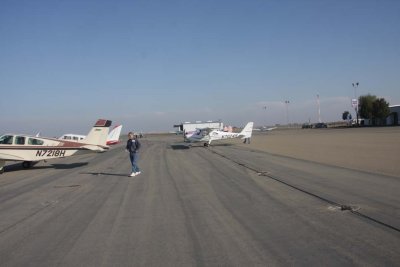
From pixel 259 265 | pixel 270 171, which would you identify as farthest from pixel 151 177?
pixel 259 265

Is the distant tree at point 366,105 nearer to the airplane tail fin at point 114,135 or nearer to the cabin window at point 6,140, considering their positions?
the airplane tail fin at point 114,135

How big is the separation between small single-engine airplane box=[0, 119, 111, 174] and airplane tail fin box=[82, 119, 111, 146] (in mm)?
95

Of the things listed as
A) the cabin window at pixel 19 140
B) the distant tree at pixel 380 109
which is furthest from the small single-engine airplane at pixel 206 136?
the distant tree at pixel 380 109

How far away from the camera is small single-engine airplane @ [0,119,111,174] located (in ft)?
71.5

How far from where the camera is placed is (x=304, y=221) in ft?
25.7

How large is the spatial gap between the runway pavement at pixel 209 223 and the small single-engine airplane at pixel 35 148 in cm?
795

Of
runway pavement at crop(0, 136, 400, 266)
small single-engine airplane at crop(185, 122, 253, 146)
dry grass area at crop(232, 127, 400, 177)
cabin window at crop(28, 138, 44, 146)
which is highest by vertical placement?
cabin window at crop(28, 138, 44, 146)

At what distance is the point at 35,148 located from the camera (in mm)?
22344

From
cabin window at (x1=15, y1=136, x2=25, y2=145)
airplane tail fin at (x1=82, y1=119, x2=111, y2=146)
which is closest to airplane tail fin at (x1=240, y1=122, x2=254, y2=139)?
airplane tail fin at (x1=82, y1=119, x2=111, y2=146)

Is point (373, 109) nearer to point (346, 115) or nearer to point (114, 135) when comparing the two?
point (346, 115)

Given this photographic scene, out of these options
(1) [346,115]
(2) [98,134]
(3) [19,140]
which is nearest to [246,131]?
(2) [98,134]

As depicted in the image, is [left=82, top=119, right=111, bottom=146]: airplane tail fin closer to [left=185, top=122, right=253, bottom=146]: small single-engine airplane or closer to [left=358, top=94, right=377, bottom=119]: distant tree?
[left=185, top=122, right=253, bottom=146]: small single-engine airplane

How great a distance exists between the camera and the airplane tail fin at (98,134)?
24312 mm

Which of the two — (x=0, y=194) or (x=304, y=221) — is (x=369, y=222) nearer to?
(x=304, y=221)
